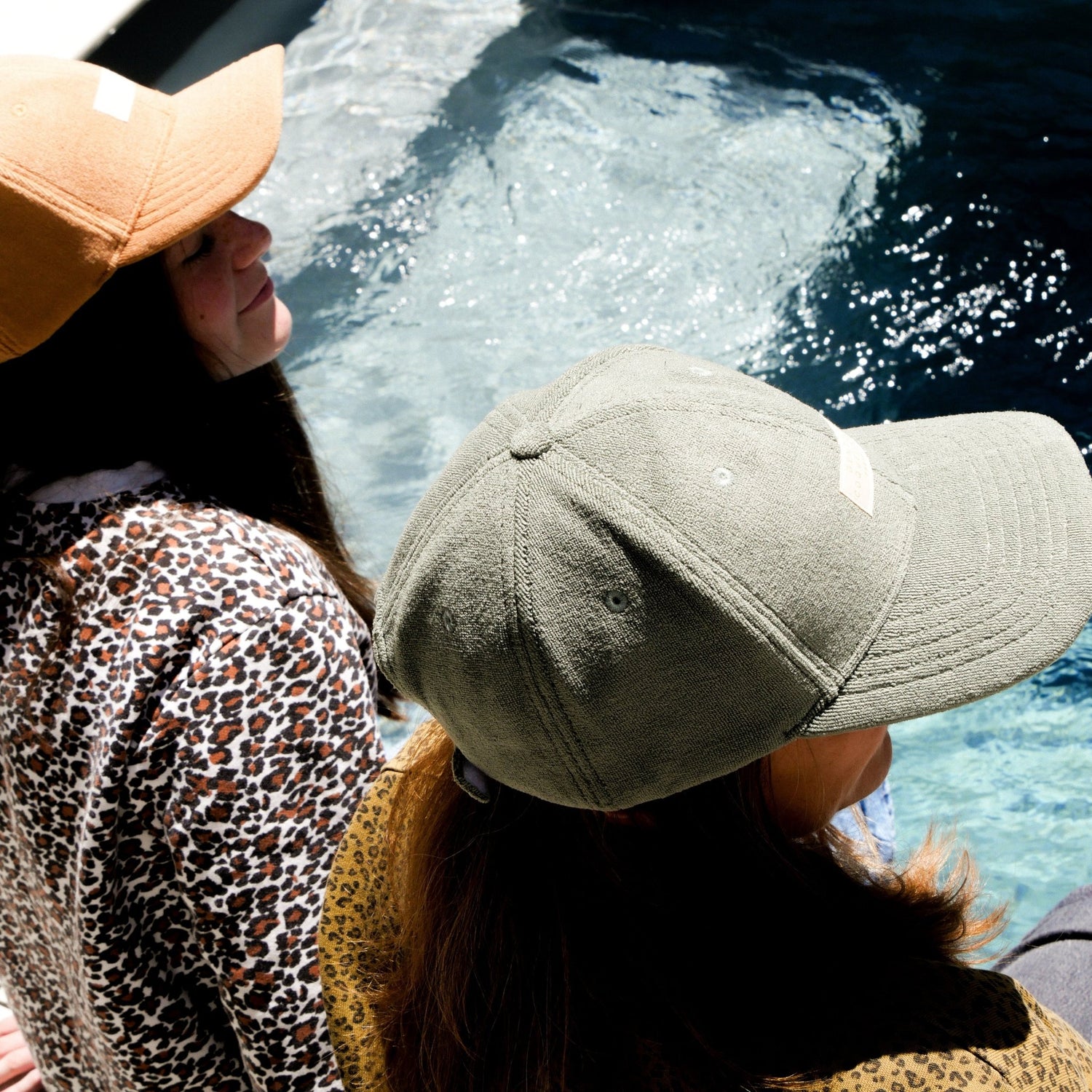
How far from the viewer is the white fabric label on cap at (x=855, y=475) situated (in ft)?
3.38

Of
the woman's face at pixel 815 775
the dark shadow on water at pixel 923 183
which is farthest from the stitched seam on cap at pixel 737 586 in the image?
the dark shadow on water at pixel 923 183

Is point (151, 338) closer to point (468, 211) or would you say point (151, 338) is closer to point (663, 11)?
point (468, 211)

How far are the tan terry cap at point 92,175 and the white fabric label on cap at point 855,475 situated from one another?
37.5 inches

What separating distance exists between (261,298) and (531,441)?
0.98 m

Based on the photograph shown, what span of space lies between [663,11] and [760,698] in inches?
233

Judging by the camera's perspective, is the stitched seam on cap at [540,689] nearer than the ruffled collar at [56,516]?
Yes

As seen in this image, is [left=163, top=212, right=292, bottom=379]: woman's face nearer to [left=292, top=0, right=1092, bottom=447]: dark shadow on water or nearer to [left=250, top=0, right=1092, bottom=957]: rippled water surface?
[left=250, top=0, right=1092, bottom=957]: rippled water surface

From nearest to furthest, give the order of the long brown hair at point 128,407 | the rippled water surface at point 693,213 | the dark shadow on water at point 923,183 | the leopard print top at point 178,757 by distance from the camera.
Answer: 1. the leopard print top at point 178,757
2. the long brown hair at point 128,407
3. the dark shadow on water at point 923,183
4. the rippled water surface at point 693,213

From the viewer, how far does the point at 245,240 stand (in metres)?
1.73

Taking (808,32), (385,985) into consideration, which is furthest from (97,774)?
(808,32)

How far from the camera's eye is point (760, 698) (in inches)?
37.1

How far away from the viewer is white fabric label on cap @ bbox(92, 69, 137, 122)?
148 centimetres

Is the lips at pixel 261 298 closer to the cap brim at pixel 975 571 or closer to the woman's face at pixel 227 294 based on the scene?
the woman's face at pixel 227 294

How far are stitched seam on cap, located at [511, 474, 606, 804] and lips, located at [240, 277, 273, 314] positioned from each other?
0.99m
